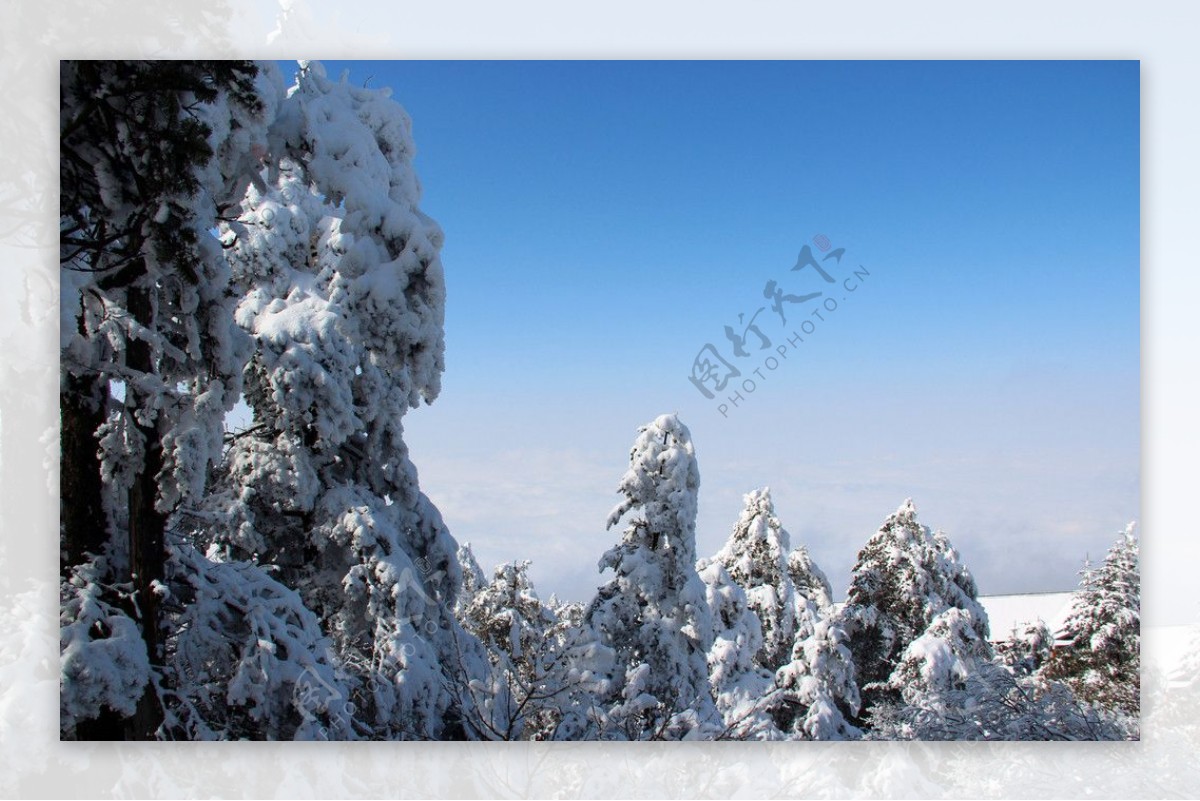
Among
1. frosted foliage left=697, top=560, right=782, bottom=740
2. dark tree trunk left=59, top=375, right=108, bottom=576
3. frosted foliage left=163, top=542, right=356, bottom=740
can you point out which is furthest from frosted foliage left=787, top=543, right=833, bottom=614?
dark tree trunk left=59, top=375, right=108, bottom=576

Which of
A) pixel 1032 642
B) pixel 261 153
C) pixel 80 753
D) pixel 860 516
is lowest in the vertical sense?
pixel 80 753

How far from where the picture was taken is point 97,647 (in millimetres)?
5551

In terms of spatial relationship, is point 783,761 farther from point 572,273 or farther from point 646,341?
point 572,273

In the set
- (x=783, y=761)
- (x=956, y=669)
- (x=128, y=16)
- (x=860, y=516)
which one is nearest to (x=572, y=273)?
(x=860, y=516)

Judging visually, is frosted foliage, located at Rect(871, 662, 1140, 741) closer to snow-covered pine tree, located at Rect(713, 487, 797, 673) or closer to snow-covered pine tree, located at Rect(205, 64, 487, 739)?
snow-covered pine tree, located at Rect(713, 487, 797, 673)

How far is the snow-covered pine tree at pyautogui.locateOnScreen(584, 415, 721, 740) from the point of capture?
→ 327 inches

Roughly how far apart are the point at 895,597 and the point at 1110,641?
5895 millimetres

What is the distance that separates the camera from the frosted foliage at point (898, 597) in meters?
8.74

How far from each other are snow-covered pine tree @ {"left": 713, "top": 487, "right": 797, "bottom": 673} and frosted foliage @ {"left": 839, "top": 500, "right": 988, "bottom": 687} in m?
0.88

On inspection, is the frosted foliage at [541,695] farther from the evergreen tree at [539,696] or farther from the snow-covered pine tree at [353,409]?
the snow-covered pine tree at [353,409]

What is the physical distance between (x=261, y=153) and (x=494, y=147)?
1775 mm

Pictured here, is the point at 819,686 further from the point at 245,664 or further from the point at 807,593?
the point at 245,664

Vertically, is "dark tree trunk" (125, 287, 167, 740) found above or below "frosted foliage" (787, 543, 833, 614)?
above

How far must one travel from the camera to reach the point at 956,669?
988 cm
